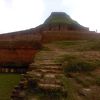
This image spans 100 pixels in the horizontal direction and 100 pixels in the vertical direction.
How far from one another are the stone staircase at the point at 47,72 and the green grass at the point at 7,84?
2.34ft

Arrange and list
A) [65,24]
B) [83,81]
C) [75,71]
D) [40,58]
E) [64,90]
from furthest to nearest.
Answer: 1. [65,24]
2. [40,58]
3. [75,71]
4. [83,81]
5. [64,90]

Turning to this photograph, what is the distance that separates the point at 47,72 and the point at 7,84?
1.60 metres

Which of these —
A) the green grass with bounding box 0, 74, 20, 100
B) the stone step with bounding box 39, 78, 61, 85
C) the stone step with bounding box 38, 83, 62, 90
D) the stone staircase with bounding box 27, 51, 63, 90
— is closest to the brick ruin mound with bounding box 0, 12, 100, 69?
the green grass with bounding box 0, 74, 20, 100

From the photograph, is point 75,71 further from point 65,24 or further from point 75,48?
point 65,24

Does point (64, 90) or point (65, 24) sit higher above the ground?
point (65, 24)

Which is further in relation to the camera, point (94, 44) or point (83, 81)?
point (94, 44)

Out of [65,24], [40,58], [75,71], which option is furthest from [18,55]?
[65,24]

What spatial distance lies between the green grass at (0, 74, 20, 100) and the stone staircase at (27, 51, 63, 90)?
712 mm

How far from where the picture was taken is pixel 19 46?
8148 millimetres

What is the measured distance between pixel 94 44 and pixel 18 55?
2050 mm

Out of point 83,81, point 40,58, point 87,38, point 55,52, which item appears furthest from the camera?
point 87,38

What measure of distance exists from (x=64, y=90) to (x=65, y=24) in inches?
293

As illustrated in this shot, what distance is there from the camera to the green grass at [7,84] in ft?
18.3

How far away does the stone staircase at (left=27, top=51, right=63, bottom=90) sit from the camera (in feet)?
14.6
